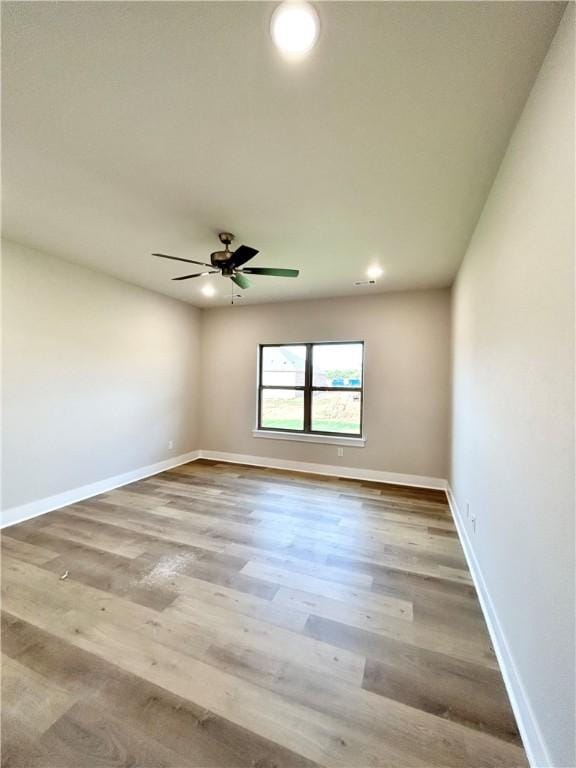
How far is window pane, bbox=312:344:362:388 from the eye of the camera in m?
4.63

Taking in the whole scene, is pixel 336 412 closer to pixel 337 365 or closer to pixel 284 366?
pixel 337 365

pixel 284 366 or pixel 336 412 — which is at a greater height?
pixel 284 366

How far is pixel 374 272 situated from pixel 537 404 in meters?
2.76

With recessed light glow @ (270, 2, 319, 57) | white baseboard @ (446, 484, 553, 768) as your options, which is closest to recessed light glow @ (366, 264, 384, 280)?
recessed light glow @ (270, 2, 319, 57)

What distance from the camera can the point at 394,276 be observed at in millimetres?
3674

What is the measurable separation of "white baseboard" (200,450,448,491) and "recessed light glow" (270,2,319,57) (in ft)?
14.2

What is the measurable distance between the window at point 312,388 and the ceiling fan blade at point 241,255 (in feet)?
8.12

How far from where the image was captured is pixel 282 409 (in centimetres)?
512

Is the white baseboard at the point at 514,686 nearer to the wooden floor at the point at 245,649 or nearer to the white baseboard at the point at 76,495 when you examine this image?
the wooden floor at the point at 245,649

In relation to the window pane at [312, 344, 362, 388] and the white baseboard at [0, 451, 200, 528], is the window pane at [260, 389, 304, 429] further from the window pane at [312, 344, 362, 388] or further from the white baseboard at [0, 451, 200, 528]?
the white baseboard at [0, 451, 200, 528]

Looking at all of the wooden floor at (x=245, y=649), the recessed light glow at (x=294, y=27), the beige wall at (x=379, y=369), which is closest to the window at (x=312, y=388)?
the beige wall at (x=379, y=369)

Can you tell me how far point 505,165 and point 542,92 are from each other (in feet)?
1.66

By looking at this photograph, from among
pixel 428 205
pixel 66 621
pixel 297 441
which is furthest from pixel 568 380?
pixel 297 441

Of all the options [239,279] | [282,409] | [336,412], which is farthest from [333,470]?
[239,279]
